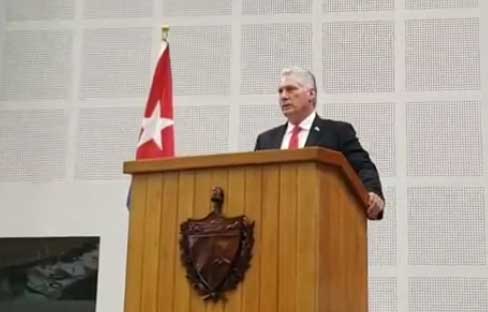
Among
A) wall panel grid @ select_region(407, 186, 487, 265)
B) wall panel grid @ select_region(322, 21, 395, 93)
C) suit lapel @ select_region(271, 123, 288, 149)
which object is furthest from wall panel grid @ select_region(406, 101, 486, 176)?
suit lapel @ select_region(271, 123, 288, 149)

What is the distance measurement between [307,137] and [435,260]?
8.91 feet

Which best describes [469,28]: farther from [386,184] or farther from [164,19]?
[164,19]

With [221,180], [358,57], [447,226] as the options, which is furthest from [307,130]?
[358,57]

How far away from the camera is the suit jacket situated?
3.39 meters

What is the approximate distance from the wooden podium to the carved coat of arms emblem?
3cm

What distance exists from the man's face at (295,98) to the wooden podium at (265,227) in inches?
20.3

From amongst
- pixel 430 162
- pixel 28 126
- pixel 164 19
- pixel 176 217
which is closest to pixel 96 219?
pixel 28 126

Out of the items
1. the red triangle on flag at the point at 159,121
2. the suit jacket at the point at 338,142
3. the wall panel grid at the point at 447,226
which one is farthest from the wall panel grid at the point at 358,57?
the suit jacket at the point at 338,142

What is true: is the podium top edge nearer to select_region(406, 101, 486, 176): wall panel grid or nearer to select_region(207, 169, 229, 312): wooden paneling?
select_region(207, 169, 229, 312): wooden paneling

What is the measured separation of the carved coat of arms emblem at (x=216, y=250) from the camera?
269cm

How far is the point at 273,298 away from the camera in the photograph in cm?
263

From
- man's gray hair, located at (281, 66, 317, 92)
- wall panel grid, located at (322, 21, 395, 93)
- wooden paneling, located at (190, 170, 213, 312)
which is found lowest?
wooden paneling, located at (190, 170, 213, 312)

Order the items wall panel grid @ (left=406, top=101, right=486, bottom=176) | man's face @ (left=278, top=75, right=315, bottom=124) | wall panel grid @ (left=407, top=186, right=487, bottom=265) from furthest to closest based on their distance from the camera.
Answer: wall panel grid @ (left=406, top=101, right=486, bottom=176), wall panel grid @ (left=407, top=186, right=487, bottom=265), man's face @ (left=278, top=75, right=315, bottom=124)

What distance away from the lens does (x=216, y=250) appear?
8.98ft
